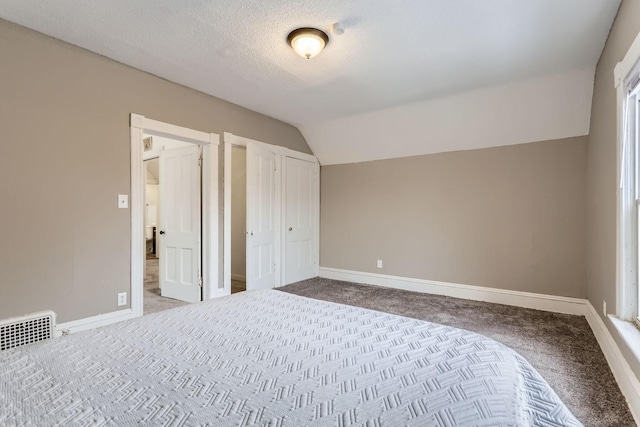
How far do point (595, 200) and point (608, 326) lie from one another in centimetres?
117

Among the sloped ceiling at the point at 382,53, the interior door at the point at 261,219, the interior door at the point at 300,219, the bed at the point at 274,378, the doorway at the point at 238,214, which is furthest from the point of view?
the doorway at the point at 238,214

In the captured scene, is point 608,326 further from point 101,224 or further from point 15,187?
point 15,187

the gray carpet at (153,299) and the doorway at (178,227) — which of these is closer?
the gray carpet at (153,299)

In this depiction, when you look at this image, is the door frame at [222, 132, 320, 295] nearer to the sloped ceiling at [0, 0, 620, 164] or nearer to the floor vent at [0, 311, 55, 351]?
the sloped ceiling at [0, 0, 620, 164]

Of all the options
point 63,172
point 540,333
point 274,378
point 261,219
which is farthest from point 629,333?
point 63,172

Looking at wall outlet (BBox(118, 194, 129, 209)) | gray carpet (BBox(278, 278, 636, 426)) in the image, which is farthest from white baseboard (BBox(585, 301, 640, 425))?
wall outlet (BBox(118, 194, 129, 209))

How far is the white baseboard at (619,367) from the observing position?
5.47ft

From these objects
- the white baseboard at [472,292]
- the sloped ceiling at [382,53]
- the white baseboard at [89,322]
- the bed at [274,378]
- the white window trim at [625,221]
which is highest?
the sloped ceiling at [382,53]

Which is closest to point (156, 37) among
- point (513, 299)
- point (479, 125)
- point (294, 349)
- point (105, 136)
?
point (105, 136)

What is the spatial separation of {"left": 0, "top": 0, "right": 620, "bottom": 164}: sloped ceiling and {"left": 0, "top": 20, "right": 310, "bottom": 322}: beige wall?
0.23 metres

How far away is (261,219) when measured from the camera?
166 inches

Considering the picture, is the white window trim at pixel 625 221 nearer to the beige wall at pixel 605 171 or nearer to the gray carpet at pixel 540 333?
the beige wall at pixel 605 171

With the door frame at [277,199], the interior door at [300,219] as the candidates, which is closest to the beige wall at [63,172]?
the door frame at [277,199]

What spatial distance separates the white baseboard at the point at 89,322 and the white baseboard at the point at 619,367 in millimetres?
3484
